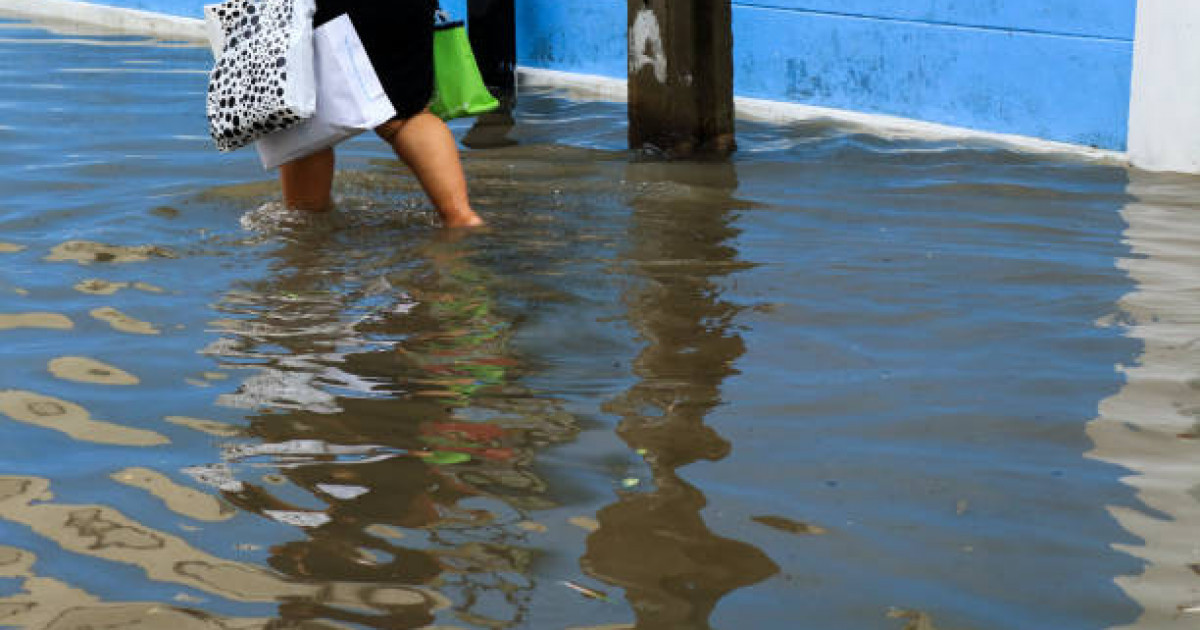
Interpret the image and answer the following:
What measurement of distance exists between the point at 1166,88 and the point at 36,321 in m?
4.52

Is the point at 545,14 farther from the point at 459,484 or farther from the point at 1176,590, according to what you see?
the point at 1176,590

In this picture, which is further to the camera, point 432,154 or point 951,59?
point 951,59

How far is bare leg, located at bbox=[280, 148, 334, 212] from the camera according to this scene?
5.43 meters

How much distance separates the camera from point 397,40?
4859mm

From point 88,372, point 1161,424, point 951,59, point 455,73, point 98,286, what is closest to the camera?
point 1161,424

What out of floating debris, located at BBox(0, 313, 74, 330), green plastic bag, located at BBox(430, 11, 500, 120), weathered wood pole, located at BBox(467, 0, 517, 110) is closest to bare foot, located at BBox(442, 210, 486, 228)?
green plastic bag, located at BBox(430, 11, 500, 120)

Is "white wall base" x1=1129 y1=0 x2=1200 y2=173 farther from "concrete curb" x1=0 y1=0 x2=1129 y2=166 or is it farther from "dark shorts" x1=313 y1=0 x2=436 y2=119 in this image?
"dark shorts" x1=313 y1=0 x2=436 y2=119

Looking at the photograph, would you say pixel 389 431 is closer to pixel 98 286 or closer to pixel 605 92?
pixel 98 286

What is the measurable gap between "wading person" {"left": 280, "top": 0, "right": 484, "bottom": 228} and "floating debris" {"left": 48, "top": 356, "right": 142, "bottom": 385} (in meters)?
1.45

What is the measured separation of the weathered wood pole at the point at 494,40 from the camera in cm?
893

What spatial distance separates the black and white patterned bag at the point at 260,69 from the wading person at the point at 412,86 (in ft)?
0.40

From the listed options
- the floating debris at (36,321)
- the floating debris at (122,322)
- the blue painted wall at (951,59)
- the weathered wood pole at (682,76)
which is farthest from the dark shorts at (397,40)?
the blue painted wall at (951,59)

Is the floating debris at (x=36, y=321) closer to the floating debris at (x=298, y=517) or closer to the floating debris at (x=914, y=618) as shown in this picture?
the floating debris at (x=298, y=517)

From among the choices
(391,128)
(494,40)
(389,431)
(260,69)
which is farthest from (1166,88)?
(389,431)
